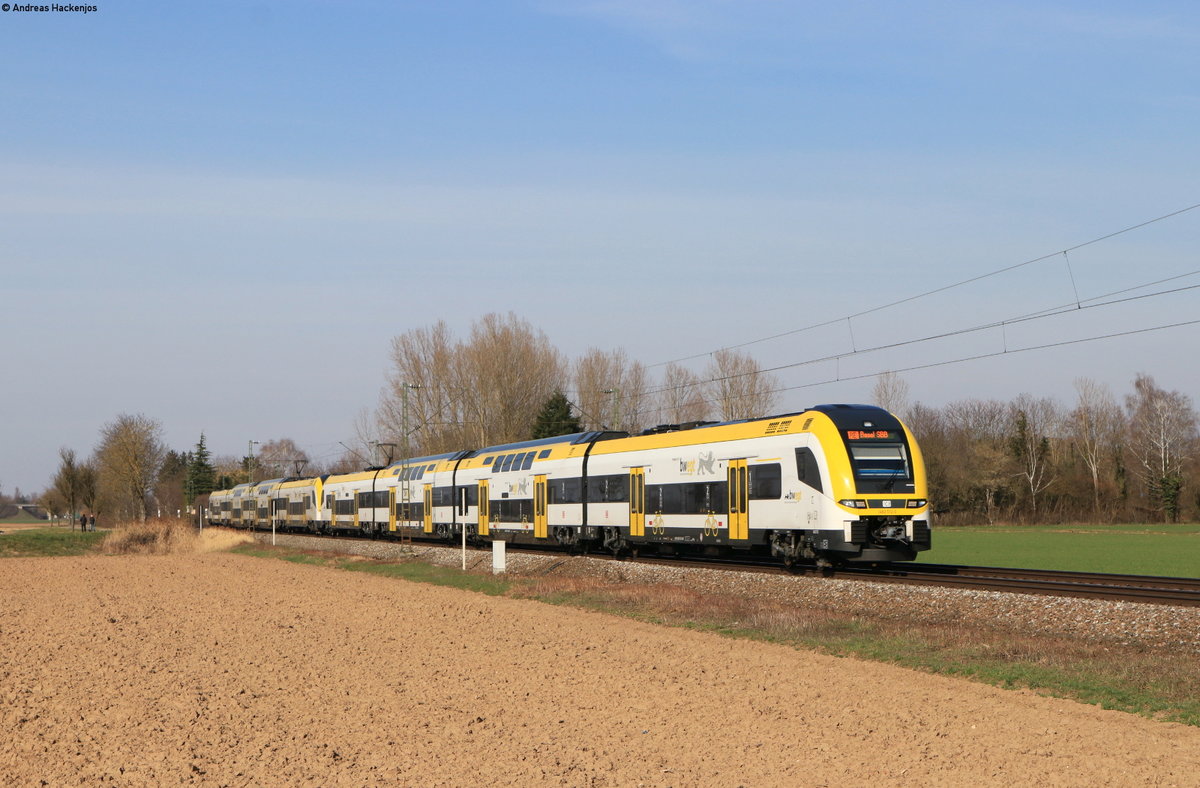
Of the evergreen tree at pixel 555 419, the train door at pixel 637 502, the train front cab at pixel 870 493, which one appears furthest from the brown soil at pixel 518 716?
the evergreen tree at pixel 555 419

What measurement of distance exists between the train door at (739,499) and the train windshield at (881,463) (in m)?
Result: 3.56

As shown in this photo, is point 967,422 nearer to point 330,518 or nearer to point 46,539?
point 330,518

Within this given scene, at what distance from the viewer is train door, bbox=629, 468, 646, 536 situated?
1254 inches

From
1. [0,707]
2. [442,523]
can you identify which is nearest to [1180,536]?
[442,523]

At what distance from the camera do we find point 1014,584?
22.2m

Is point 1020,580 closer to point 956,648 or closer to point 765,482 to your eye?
point 765,482

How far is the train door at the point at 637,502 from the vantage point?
104 ft

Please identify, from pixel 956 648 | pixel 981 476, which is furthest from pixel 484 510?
pixel 981 476

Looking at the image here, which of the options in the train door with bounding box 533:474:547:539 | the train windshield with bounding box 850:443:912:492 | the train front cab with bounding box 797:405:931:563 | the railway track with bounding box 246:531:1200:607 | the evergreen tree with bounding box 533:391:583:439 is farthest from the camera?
the evergreen tree with bounding box 533:391:583:439

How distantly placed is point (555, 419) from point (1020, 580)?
5719cm

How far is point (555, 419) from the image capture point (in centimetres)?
7944

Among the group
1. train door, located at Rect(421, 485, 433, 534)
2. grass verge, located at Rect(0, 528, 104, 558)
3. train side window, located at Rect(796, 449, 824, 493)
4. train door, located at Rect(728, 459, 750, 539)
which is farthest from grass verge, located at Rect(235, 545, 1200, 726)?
grass verge, located at Rect(0, 528, 104, 558)

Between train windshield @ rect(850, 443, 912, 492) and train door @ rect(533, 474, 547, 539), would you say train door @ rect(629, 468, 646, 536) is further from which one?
train windshield @ rect(850, 443, 912, 492)

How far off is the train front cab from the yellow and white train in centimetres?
3
